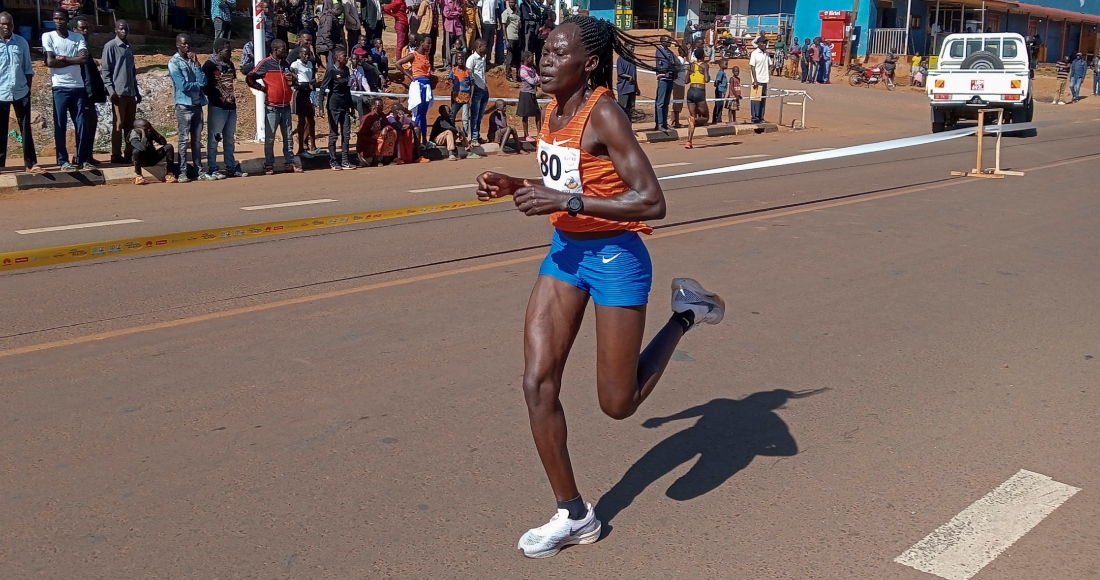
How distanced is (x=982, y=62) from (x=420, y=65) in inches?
556

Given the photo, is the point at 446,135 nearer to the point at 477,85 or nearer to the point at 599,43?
the point at 477,85

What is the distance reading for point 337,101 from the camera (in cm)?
1588

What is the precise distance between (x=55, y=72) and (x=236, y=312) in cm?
819

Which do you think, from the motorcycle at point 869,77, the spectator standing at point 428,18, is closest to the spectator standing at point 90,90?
the spectator standing at point 428,18

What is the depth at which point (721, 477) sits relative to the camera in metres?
4.26

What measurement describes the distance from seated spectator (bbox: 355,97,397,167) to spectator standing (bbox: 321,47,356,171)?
0.90 ft

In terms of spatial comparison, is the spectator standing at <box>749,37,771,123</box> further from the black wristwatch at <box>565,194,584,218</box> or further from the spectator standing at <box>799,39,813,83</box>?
the black wristwatch at <box>565,194,584,218</box>

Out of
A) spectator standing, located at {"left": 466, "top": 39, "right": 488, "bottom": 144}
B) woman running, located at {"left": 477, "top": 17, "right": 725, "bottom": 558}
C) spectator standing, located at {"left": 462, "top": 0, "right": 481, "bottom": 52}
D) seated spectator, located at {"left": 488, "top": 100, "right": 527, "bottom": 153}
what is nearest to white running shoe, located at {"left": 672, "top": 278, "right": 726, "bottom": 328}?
woman running, located at {"left": 477, "top": 17, "right": 725, "bottom": 558}

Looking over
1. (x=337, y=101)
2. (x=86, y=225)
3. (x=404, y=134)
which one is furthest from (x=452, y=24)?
(x=86, y=225)

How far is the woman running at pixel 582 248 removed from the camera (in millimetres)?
3488

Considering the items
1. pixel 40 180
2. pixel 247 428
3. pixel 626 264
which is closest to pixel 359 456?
pixel 247 428

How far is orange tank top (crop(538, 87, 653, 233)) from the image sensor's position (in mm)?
3594

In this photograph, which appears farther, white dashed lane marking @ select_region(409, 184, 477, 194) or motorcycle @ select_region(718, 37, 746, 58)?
motorcycle @ select_region(718, 37, 746, 58)

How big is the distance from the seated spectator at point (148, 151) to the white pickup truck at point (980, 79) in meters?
17.3
